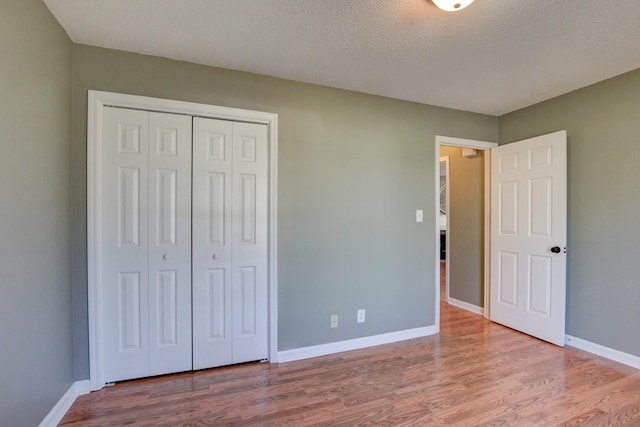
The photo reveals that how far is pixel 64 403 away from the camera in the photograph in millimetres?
1911

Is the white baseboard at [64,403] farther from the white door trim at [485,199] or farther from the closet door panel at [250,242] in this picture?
the white door trim at [485,199]

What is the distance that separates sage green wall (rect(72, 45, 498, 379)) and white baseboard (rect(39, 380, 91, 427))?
9 cm

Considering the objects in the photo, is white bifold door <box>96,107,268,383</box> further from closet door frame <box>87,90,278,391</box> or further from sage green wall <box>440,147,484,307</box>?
sage green wall <box>440,147,484,307</box>

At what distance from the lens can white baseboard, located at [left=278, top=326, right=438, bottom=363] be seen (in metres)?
2.63

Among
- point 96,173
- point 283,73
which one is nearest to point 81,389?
point 96,173

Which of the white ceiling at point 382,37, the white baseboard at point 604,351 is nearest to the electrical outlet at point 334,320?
the white ceiling at point 382,37

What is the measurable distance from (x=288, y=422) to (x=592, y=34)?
2.97 metres

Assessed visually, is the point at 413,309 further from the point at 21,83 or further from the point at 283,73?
the point at 21,83

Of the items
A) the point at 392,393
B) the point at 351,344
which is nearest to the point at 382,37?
the point at 392,393

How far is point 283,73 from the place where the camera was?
98.7 inches

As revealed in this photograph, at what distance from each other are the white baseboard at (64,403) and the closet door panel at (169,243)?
0.40 meters

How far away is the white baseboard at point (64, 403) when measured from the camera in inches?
68.9

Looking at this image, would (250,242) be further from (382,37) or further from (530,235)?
(530,235)

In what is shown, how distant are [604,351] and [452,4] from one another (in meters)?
3.02
